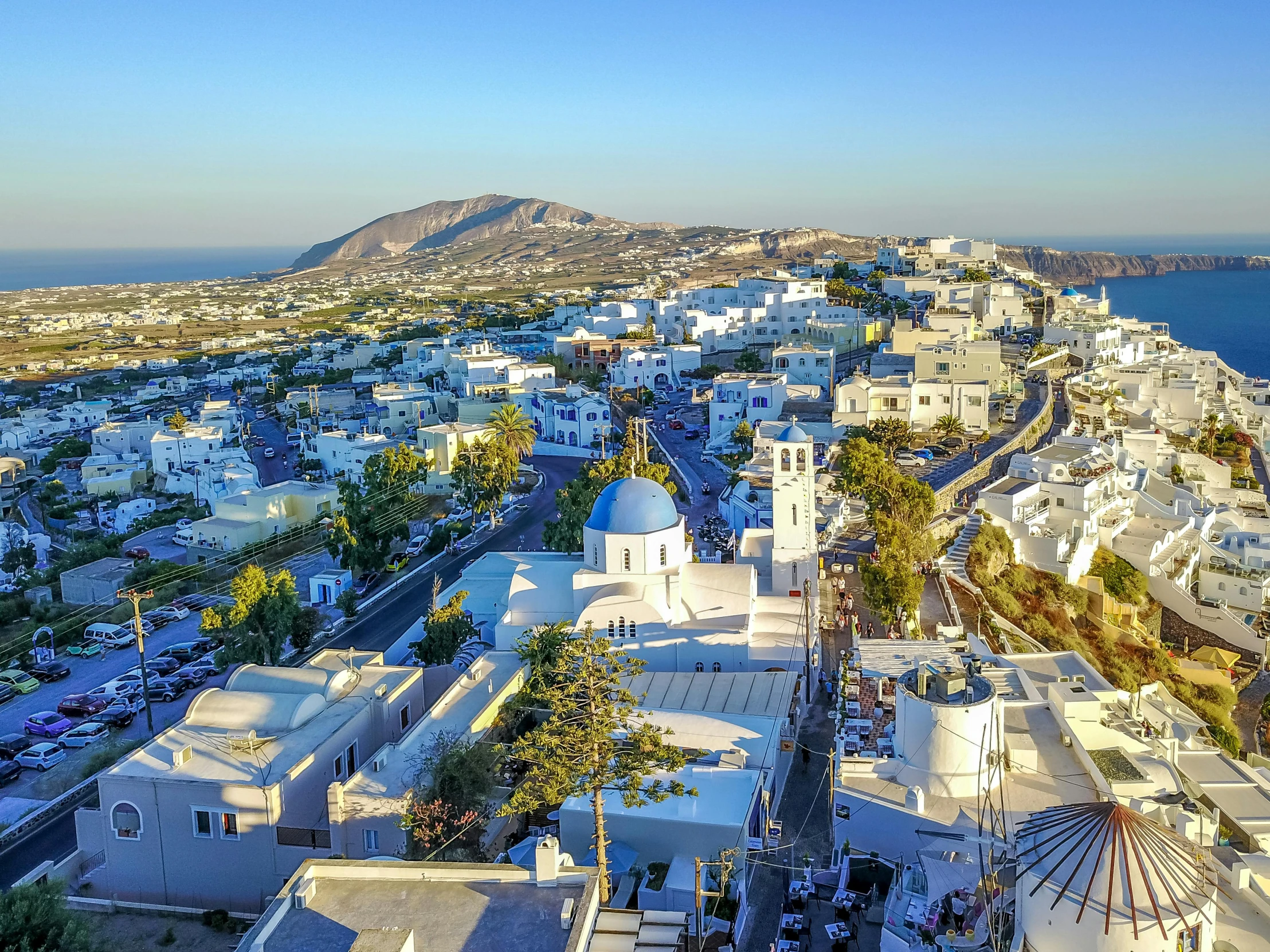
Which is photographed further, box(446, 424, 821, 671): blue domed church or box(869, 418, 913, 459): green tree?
box(869, 418, 913, 459): green tree

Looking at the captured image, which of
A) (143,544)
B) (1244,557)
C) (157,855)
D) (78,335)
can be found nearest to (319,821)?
(157,855)

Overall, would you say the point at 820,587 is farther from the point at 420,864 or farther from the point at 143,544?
the point at 143,544

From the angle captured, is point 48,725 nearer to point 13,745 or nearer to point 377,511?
point 13,745

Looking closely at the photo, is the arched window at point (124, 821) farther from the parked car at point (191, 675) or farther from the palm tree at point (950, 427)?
the palm tree at point (950, 427)

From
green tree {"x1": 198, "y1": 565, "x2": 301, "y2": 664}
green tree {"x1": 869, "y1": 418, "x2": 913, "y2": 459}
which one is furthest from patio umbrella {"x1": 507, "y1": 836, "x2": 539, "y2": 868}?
green tree {"x1": 869, "y1": 418, "x2": 913, "y2": 459}

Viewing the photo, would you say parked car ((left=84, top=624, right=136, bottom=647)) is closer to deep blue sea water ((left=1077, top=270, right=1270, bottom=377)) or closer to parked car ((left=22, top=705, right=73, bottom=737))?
parked car ((left=22, top=705, right=73, bottom=737))

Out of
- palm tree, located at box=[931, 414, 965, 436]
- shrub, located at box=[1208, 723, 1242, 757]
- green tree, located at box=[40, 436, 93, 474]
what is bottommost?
shrub, located at box=[1208, 723, 1242, 757]
